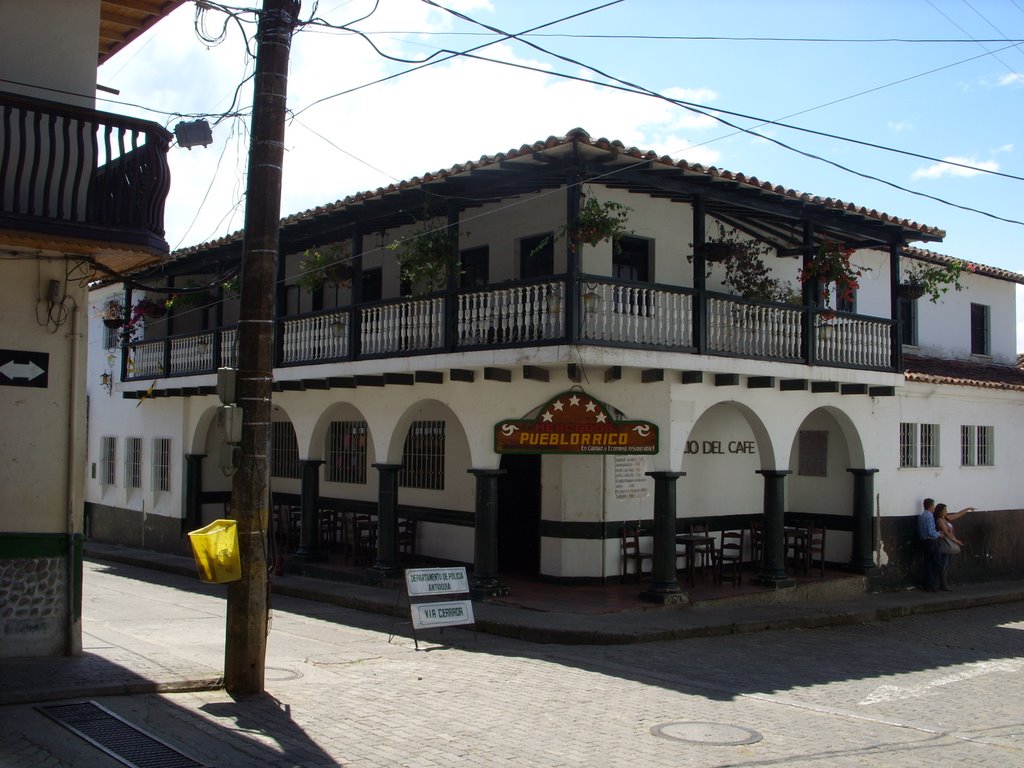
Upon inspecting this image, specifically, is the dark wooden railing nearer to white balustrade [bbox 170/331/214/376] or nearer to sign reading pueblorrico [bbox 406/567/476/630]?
sign reading pueblorrico [bbox 406/567/476/630]

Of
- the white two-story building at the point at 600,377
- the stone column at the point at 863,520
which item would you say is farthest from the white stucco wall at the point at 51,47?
the stone column at the point at 863,520

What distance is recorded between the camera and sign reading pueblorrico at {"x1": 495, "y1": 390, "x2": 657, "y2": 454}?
47.2ft

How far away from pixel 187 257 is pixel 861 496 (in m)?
14.2

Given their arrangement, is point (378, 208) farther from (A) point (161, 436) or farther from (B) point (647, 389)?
(A) point (161, 436)

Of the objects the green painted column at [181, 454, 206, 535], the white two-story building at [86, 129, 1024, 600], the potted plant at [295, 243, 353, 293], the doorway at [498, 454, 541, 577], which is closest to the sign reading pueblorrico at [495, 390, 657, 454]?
the white two-story building at [86, 129, 1024, 600]

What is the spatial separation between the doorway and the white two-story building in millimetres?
40

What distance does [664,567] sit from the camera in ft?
47.2

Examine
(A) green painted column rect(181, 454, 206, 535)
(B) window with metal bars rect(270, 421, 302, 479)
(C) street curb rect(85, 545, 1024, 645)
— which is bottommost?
(C) street curb rect(85, 545, 1024, 645)

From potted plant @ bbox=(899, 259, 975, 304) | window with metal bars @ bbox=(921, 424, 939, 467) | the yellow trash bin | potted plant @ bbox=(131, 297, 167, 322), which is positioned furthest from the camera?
potted plant @ bbox=(131, 297, 167, 322)

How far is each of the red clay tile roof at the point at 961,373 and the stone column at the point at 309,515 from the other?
10.9 meters

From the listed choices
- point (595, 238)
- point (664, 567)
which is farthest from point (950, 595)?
point (595, 238)

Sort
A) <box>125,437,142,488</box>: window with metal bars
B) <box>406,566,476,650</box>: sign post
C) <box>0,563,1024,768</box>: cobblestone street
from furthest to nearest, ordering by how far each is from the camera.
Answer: <box>125,437,142,488</box>: window with metal bars
<box>406,566,476,650</box>: sign post
<box>0,563,1024,768</box>: cobblestone street

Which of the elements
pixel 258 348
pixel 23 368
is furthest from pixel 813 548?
pixel 23 368

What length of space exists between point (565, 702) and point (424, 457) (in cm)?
970
